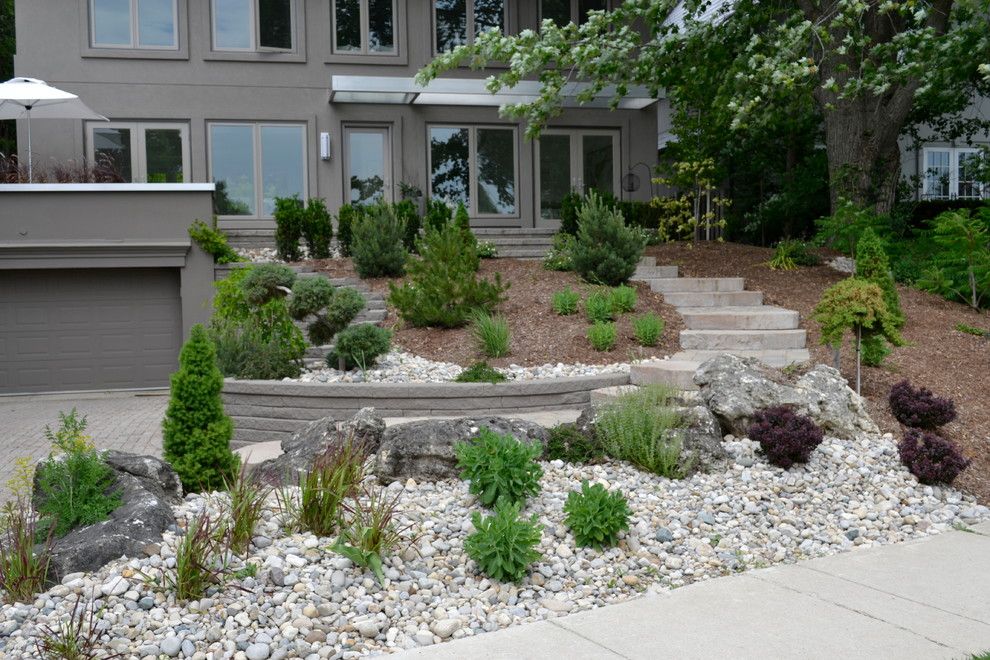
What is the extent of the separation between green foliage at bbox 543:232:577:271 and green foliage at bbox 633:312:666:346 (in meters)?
2.00

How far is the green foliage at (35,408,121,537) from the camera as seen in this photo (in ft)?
14.1

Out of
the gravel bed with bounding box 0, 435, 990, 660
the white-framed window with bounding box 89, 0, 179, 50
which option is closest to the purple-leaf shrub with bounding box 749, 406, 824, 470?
the gravel bed with bounding box 0, 435, 990, 660

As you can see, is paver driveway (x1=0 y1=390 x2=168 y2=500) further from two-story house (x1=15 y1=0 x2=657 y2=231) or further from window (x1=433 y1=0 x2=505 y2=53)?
window (x1=433 y1=0 x2=505 y2=53)

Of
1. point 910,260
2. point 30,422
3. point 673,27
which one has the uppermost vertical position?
point 673,27

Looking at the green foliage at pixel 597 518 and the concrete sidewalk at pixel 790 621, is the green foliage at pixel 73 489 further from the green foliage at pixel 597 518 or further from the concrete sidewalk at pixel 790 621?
the green foliage at pixel 597 518

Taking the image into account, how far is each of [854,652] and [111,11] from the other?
15766mm

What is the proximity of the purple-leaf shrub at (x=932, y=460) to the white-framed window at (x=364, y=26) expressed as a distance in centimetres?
1289

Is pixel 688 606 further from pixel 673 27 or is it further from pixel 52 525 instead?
pixel 673 27

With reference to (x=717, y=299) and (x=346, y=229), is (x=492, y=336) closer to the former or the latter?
(x=717, y=299)

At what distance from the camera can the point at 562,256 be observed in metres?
11.6

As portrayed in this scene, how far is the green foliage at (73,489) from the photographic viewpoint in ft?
14.1

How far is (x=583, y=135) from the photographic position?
1739 cm

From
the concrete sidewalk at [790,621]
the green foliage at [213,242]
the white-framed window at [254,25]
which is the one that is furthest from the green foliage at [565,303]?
the white-framed window at [254,25]

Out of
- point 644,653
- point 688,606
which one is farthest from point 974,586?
point 644,653
